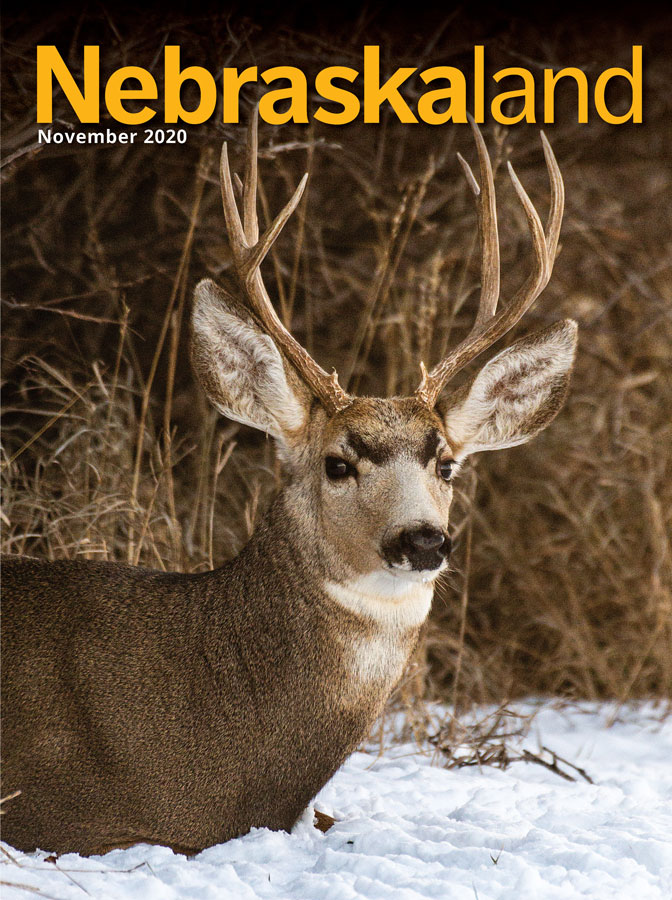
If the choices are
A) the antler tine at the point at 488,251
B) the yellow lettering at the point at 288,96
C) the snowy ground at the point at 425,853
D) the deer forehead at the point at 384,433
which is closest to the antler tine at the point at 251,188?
the deer forehead at the point at 384,433

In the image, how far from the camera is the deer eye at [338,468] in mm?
3428

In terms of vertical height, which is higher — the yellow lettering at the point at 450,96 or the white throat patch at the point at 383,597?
the yellow lettering at the point at 450,96

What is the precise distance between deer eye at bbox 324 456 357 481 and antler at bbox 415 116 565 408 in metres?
0.33

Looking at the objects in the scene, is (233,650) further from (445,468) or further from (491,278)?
(491,278)

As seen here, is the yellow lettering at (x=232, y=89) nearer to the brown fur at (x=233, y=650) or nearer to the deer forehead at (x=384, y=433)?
the brown fur at (x=233, y=650)

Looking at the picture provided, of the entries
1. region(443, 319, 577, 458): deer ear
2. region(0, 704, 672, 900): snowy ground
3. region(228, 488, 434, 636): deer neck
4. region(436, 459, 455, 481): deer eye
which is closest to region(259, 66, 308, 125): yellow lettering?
region(443, 319, 577, 458): deer ear

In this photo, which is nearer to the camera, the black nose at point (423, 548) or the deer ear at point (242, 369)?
the black nose at point (423, 548)

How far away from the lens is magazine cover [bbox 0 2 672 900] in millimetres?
3281

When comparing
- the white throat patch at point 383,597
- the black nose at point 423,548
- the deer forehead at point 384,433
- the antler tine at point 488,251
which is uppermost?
the antler tine at point 488,251

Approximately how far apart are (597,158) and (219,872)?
5.95 metres

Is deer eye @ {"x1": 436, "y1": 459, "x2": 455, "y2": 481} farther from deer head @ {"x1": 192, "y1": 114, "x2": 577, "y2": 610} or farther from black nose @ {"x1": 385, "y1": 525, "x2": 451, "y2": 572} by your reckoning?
black nose @ {"x1": 385, "y1": 525, "x2": 451, "y2": 572}

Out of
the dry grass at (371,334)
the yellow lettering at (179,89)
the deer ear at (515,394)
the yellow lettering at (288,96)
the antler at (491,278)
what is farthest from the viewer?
the dry grass at (371,334)

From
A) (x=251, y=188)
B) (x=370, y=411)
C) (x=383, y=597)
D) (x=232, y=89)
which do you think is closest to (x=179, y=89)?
(x=232, y=89)

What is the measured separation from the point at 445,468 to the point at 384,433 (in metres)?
0.25
